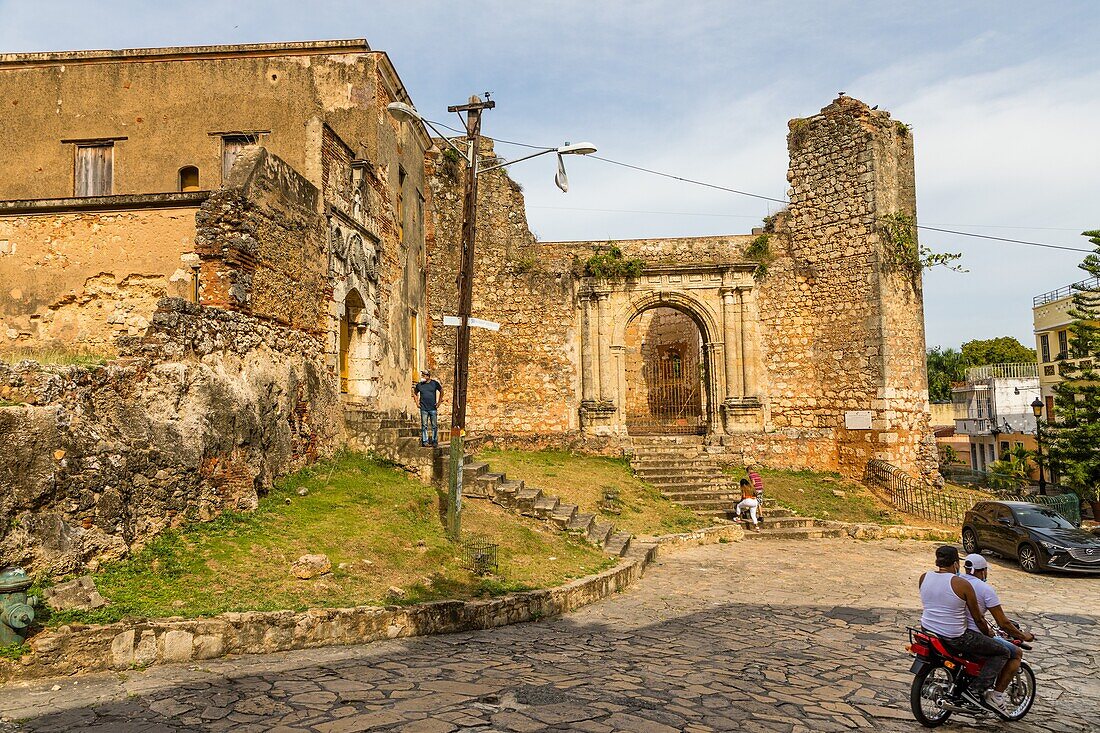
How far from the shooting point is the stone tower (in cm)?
1983

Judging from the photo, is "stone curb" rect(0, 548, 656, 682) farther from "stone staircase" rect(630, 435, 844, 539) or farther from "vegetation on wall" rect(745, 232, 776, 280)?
"vegetation on wall" rect(745, 232, 776, 280)

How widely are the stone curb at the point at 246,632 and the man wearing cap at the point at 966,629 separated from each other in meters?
4.56

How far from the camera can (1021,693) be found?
5.91 meters

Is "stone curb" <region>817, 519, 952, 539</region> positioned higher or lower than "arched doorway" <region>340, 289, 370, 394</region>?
lower

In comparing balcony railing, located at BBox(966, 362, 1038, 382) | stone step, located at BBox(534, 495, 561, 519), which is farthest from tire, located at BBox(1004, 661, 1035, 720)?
balcony railing, located at BBox(966, 362, 1038, 382)

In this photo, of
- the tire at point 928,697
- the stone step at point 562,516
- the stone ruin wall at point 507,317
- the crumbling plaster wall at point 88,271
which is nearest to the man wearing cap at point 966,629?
the tire at point 928,697

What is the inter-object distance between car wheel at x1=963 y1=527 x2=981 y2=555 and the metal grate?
990 centimetres

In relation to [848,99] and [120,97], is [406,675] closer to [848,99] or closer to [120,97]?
[120,97]

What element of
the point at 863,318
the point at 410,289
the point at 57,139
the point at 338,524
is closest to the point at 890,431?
the point at 863,318

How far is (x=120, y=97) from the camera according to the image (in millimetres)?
15812

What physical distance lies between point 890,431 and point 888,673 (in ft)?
45.3

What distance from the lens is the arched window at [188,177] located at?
15.7 meters

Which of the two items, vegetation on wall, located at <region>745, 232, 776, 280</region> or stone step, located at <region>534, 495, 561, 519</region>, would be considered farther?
vegetation on wall, located at <region>745, 232, 776, 280</region>

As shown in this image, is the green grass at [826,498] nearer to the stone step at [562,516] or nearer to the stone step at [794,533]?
the stone step at [794,533]
